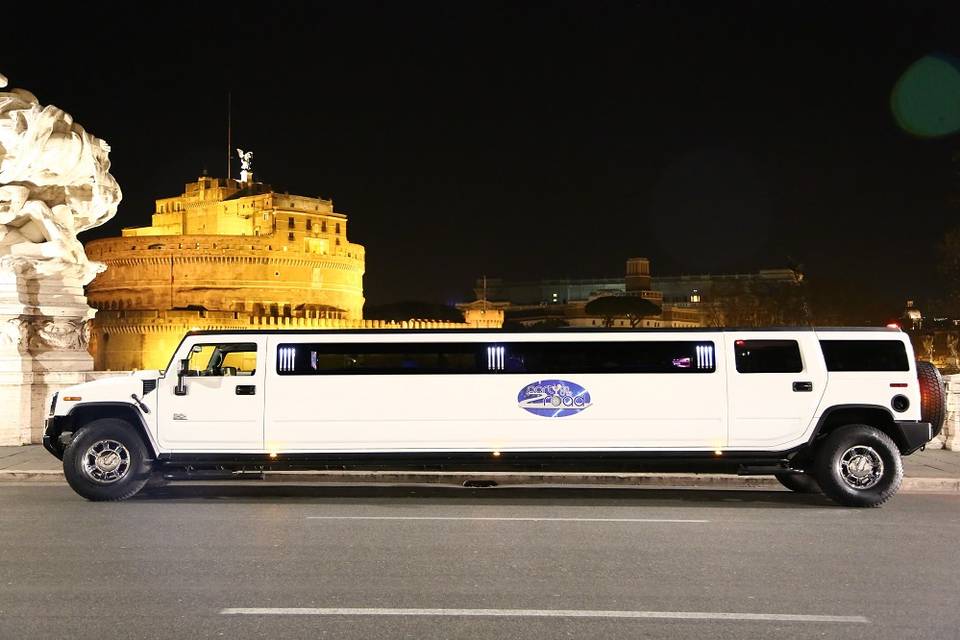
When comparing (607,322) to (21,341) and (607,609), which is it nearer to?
(21,341)

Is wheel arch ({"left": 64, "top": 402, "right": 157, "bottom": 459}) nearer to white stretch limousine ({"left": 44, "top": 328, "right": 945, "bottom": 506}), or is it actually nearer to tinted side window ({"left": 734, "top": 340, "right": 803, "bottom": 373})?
white stretch limousine ({"left": 44, "top": 328, "right": 945, "bottom": 506})

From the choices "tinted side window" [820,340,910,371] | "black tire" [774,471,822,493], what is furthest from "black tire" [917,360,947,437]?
"black tire" [774,471,822,493]

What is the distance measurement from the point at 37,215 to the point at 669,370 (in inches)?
436

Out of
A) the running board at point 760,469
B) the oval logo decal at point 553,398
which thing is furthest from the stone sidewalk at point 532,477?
the oval logo decal at point 553,398

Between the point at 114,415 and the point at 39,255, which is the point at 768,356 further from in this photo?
the point at 39,255

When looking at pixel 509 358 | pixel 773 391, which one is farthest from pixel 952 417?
pixel 509 358

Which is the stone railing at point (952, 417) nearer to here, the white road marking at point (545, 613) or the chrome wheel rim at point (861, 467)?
the chrome wheel rim at point (861, 467)

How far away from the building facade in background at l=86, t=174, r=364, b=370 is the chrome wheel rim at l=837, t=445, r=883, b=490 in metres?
81.2

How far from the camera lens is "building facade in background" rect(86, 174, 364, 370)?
104375mm

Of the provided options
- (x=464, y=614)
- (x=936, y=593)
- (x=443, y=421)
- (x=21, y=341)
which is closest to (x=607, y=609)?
(x=464, y=614)

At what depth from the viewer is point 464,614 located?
21.1 feet

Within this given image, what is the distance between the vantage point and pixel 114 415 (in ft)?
39.2

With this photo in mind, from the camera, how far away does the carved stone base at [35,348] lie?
55.5 ft

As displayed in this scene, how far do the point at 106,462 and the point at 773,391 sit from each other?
23.6ft
